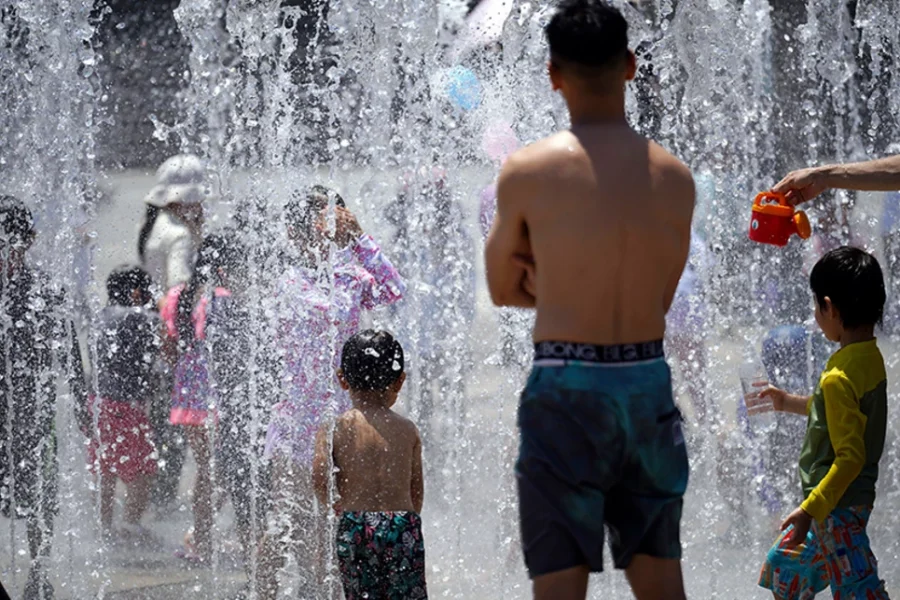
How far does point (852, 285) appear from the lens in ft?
10.7

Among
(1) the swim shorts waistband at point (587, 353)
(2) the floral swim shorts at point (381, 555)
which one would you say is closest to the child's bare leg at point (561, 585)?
(1) the swim shorts waistband at point (587, 353)

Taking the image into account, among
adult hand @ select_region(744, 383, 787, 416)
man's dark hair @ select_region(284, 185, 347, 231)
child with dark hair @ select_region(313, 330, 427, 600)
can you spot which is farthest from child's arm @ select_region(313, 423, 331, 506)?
adult hand @ select_region(744, 383, 787, 416)

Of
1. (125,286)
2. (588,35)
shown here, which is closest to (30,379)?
(125,286)

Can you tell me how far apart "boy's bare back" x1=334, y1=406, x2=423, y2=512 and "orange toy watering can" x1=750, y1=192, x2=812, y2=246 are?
39.2 inches

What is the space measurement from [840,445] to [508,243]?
1.00m

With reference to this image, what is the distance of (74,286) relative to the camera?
18.1ft

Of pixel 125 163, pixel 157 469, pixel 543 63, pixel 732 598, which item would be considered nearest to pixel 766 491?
pixel 732 598

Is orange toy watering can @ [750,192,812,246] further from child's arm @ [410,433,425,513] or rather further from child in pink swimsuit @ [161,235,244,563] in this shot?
child in pink swimsuit @ [161,235,244,563]

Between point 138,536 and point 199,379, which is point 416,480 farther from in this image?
Result: point 138,536

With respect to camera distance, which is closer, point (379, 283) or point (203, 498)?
point (379, 283)

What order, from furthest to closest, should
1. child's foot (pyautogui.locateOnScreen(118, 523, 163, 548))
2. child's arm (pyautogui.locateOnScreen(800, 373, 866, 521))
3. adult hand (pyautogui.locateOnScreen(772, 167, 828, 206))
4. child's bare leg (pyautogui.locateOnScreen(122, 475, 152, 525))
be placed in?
1. child's bare leg (pyautogui.locateOnScreen(122, 475, 152, 525))
2. child's foot (pyautogui.locateOnScreen(118, 523, 163, 548))
3. adult hand (pyautogui.locateOnScreen(772, 167, 828, 206))
4. child's arm (pyautogui.locateOnScreen(800, 373, 866, 521))

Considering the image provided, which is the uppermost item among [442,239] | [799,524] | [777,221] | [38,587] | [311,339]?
[442,239]

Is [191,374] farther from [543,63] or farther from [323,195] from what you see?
[543,63]

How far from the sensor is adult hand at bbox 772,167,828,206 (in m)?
3.26
